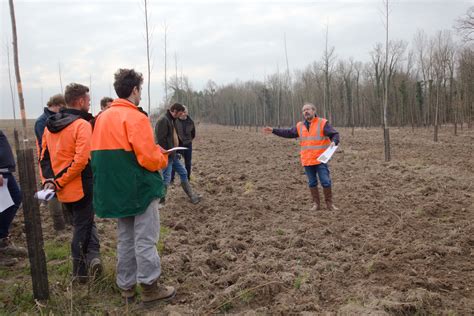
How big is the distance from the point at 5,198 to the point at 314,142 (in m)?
4.50

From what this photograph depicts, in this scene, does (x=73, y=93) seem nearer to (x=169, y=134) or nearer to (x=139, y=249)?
(x=139, y=249)

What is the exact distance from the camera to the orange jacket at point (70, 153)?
3.47m

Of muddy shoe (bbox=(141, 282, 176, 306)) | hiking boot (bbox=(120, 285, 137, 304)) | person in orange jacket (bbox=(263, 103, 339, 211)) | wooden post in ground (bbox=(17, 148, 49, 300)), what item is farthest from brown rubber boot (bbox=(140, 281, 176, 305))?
person in orange jacket (bbox=(263, 103, 339, 211))

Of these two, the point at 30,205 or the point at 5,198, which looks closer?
the point at 30,205

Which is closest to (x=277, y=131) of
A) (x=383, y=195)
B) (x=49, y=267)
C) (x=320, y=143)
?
(x=320, y=143)

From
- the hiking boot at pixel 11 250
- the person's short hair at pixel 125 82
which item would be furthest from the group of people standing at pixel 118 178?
the hiking boot at pixel 11 250

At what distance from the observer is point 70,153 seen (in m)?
3.57

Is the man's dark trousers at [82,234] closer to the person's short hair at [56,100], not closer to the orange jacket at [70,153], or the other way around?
the orange jacket at [70,153]

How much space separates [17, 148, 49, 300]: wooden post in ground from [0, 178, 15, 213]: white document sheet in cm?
158

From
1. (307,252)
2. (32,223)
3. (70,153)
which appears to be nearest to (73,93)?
(70,153)

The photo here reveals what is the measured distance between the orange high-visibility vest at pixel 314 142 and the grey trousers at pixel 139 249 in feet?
11.8

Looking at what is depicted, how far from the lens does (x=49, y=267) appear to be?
4.05m

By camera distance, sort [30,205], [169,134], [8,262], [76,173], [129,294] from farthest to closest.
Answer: [169,134] → [8,262] → [76,173] → [129,294] → [30,205]

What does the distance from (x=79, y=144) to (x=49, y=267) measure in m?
1.56
